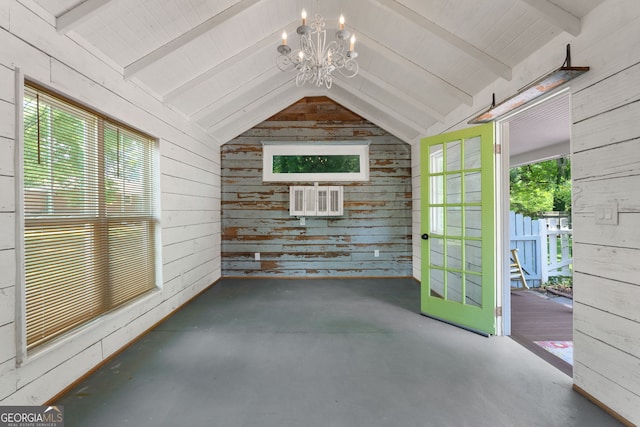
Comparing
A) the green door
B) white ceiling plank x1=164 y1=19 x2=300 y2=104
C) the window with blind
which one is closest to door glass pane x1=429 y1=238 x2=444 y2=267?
the green door

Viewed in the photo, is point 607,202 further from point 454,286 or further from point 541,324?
point 541,324

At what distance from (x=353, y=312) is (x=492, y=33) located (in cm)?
281

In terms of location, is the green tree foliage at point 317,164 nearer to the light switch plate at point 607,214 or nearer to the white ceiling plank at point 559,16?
the white ceiling plank at point 559,16

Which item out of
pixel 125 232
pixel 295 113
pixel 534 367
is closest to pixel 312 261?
pixel 295 113

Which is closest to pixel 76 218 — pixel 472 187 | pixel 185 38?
pixel 185 38

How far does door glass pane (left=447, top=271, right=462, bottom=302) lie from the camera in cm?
276

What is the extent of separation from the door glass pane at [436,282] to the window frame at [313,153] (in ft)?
6.85

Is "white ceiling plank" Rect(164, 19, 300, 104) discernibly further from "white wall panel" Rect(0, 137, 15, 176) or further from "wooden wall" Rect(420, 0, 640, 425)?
"wooden wall" Rect(420, 0, 640, 425)

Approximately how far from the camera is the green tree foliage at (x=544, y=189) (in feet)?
25.2

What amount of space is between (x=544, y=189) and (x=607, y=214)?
784 centimetres

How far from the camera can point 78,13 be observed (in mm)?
1692

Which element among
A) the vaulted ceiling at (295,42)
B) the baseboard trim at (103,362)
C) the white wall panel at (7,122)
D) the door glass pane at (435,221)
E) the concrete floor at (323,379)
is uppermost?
the vaulted ceiling at (295,42)

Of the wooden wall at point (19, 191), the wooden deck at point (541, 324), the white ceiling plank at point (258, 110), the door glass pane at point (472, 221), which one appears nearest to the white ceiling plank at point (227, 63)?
the wooden wall at point (19, 191)

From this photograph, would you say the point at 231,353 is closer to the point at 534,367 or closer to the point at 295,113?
the point at 534,367
